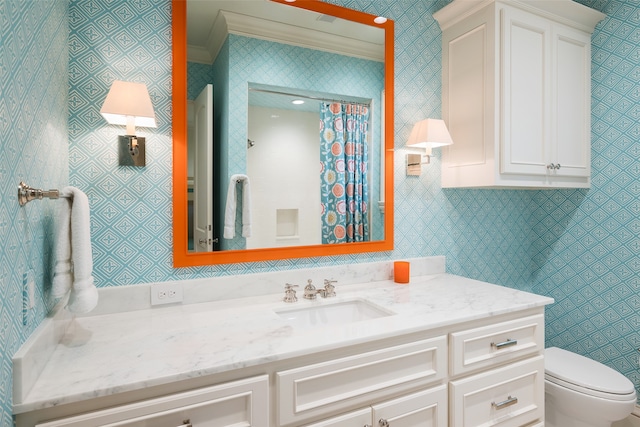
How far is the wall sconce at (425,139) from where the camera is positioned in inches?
78.3

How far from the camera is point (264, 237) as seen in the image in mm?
1757

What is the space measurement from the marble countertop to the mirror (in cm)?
20

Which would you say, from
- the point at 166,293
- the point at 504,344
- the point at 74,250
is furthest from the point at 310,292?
the point at 74,250

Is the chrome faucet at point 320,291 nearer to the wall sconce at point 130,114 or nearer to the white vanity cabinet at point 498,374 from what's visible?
the white vanity cabinet at point 498,374

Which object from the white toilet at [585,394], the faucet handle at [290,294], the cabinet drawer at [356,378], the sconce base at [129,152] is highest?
the sconce base at [129,152]

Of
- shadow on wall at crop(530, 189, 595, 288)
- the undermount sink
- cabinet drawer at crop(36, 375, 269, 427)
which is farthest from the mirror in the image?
shadow on wall at crop(530, 189, 595, 288)

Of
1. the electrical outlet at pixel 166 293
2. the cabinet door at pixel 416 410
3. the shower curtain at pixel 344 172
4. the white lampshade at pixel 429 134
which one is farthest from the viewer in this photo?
the white lampshade at pixel 429 134

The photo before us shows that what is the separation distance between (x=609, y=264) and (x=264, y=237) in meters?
2.06

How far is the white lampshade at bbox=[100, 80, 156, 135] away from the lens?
1.37m

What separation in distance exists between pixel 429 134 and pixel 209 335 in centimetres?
144

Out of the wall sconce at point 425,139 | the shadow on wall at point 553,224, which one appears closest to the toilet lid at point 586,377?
the shadow on wall at point 553,224

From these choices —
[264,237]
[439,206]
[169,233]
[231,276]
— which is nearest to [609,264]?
[439,206]

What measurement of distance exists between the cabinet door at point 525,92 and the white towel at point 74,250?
1854 mm

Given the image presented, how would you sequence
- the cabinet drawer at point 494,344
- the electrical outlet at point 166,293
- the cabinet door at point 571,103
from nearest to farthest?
1. the cabinet drawer at point 494,344
2. the electrical outlet at point 166,293
3. the cabinet door at point 571,103
